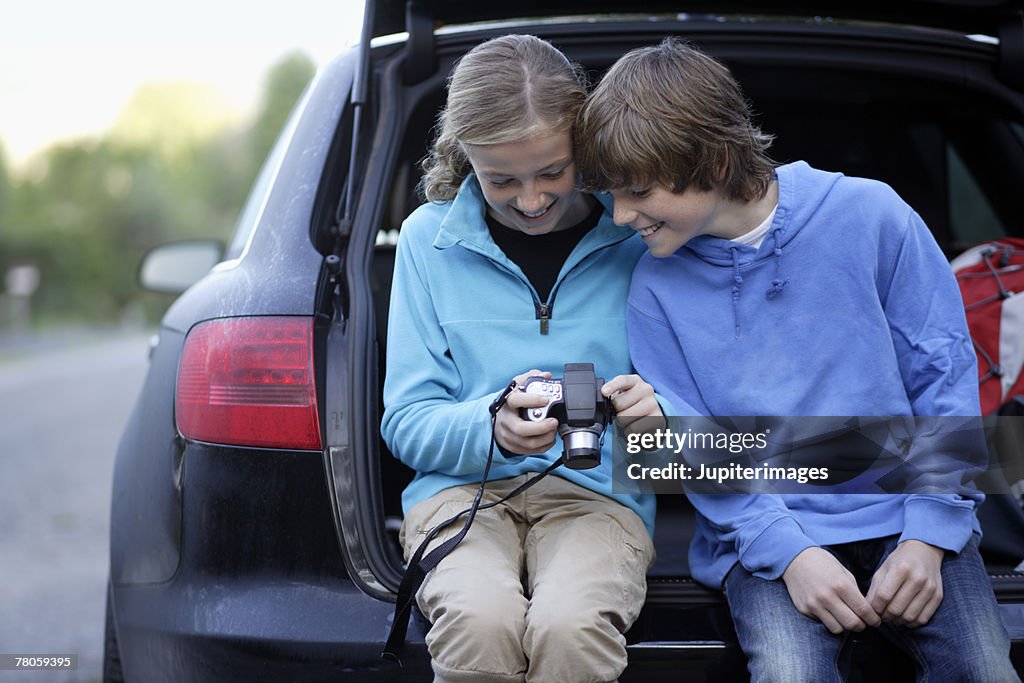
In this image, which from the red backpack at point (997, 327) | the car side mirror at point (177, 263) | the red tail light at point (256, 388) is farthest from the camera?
the car side mirror at point (177, 263)

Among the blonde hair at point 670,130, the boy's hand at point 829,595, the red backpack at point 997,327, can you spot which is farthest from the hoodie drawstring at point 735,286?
the red backpack at point 997,327

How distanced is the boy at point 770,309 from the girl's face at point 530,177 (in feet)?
0.16

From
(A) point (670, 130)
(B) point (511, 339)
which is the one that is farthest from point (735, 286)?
(B) point (511, 339)

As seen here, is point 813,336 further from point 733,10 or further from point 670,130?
point 733,10

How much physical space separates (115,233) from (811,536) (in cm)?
4919

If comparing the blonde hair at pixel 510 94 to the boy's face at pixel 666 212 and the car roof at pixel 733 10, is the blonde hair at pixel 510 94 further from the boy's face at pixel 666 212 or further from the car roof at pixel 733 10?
the car roof at pixel 733 10

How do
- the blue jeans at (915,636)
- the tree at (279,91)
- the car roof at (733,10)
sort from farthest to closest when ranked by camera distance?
1. the tree at (279,91)
2. the car roof at (733,10)
3. the blue jeans at (915,636)

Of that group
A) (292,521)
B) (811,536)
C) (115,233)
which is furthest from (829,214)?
(115,233)

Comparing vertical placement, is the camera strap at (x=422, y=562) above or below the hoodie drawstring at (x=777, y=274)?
below

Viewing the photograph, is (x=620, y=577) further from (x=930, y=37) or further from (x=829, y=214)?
(x=930, y=37)

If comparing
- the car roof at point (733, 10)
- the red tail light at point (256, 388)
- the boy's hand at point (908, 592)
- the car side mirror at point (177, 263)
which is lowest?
the car side mirror at point (177, 263)

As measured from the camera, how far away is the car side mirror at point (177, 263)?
10.6 feet

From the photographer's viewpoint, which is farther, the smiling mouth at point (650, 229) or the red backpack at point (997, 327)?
the red backpack at point (997, 327)

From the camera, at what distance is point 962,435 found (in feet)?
5.95
